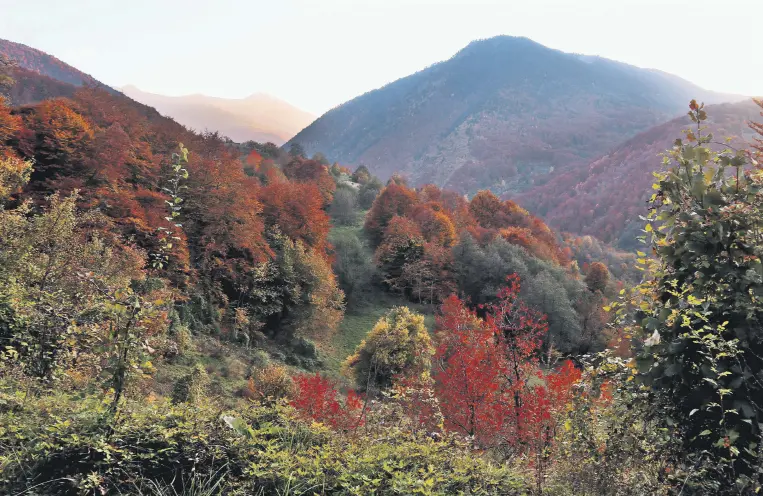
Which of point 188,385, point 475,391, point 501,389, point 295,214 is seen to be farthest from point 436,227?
point 188,385

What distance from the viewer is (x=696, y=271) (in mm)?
3150

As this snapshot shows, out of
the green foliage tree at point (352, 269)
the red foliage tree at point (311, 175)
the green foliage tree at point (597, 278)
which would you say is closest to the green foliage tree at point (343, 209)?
the red foliage tree at point (311, 175)

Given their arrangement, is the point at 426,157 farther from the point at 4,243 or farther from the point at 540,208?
the point at 4,243

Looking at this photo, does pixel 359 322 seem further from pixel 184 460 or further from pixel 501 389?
pixel 184 460

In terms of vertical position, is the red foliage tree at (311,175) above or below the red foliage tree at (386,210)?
above

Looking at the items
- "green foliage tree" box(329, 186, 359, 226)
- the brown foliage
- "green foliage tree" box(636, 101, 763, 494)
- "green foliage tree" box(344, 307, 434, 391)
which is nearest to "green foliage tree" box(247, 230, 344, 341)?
the brown foliage

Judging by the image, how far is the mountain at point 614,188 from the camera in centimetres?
8655

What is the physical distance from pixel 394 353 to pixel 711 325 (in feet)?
54.4

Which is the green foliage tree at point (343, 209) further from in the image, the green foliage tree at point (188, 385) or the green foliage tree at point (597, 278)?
the green foliage tree at point (188, 385)

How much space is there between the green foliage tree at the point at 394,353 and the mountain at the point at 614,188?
72.7 meters

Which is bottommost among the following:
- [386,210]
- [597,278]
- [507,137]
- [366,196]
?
[597,278]

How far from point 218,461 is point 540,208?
115 m

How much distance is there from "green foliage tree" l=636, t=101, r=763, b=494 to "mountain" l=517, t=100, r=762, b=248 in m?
85.7

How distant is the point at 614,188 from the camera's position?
96.5 meters
